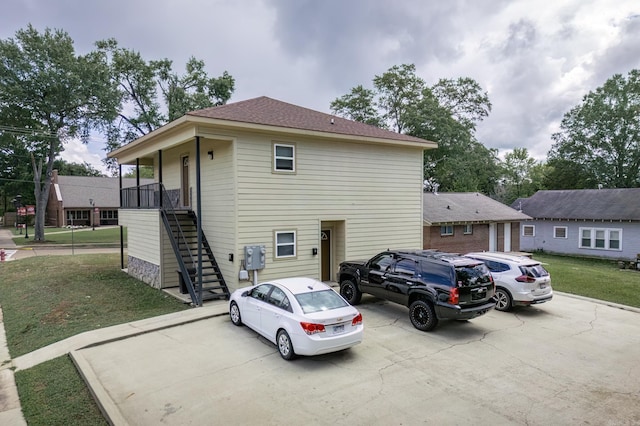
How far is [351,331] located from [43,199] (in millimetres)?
37965

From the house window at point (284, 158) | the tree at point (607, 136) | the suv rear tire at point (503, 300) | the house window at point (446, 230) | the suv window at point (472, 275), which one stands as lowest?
the suv rear tire at point (503, 300)

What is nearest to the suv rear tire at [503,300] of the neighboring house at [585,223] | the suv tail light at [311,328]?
the suv tail light at [311,328]

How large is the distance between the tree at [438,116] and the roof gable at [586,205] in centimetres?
550

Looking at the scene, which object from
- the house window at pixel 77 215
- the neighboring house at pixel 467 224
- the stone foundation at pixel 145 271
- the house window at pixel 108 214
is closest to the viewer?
the stone foundation at pixel 145 271

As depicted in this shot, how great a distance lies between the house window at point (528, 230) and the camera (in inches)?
1281

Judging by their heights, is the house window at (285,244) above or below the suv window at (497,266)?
above

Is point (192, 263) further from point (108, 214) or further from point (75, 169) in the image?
point (75, 169)

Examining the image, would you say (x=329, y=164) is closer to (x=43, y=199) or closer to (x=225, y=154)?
(x=225, y=154)

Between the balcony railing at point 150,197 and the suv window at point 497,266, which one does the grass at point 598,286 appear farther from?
the balcony railing at point 150,197

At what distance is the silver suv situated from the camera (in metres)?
10.8

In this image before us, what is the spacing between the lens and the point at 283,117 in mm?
13766

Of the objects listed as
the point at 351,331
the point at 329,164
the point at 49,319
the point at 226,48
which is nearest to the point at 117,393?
the point at 351,331

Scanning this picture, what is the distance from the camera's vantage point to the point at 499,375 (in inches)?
278

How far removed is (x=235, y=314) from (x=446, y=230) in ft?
52.0
